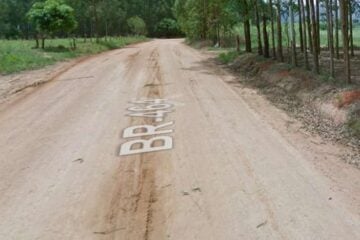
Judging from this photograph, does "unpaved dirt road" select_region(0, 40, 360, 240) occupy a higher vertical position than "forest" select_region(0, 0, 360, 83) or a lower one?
lower

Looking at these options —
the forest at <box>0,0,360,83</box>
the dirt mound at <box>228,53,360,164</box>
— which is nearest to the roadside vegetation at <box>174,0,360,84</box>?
the forest at <box>0,0,360,83</box>

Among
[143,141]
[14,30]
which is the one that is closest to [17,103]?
[143,141]

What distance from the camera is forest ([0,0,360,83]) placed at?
44.3ft

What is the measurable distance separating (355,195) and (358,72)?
9166mm

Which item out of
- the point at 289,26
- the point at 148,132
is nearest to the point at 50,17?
the point at 289,26

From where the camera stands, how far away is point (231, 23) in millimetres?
22547

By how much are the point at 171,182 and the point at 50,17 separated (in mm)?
22561

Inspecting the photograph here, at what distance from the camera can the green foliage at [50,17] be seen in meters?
25.8

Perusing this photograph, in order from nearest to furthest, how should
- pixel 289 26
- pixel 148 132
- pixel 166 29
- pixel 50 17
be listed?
1. pixel 148 132
2. pixel 50 17
3. pixel 289 26
4. pixel 166 29

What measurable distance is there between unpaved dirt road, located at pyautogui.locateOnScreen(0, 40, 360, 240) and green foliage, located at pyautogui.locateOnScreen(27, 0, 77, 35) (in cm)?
1769

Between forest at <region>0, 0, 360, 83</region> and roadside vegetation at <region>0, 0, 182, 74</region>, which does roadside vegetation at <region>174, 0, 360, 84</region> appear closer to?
forest at <region>0, 0, 360, 83</region>

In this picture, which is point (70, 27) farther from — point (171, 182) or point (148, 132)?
point (171, 182)

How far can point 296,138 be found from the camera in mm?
7109

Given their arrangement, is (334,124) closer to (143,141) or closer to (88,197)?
(143,141)
